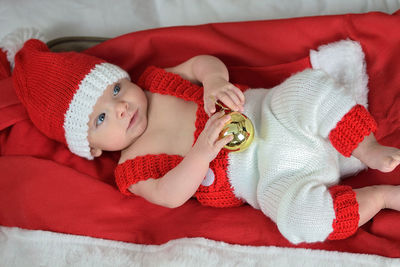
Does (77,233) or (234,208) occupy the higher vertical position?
(234,208)

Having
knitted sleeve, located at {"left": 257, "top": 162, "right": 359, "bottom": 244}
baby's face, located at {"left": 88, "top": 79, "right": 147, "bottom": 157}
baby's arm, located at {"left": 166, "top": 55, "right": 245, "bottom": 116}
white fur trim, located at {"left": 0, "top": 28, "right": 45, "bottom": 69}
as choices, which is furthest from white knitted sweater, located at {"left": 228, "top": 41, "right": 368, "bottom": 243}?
white fur trim, located at {"left": 0, "top": 28, "right": 45, "bottom": 69}

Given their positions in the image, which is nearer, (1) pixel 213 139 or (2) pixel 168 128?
(1) pixel 213 139

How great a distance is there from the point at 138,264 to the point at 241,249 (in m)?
0.28

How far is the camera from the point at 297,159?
1.04 meters

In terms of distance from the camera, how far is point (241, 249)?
1061 mm

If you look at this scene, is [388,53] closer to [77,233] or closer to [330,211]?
[330,211]

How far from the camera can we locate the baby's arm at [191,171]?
39.5 inches

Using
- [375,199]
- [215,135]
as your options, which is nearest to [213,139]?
[215,135]

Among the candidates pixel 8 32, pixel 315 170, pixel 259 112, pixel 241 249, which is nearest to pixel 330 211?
pixel 315 170

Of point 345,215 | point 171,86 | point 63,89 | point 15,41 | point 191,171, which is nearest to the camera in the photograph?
point 345,215

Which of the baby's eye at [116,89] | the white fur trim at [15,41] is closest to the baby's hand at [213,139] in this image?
the baby's eye at [116,89]

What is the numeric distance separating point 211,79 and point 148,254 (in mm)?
520

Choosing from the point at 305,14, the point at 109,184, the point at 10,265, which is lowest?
the point at 10,265

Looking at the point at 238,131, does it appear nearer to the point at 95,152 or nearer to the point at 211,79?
the point at 211,79
